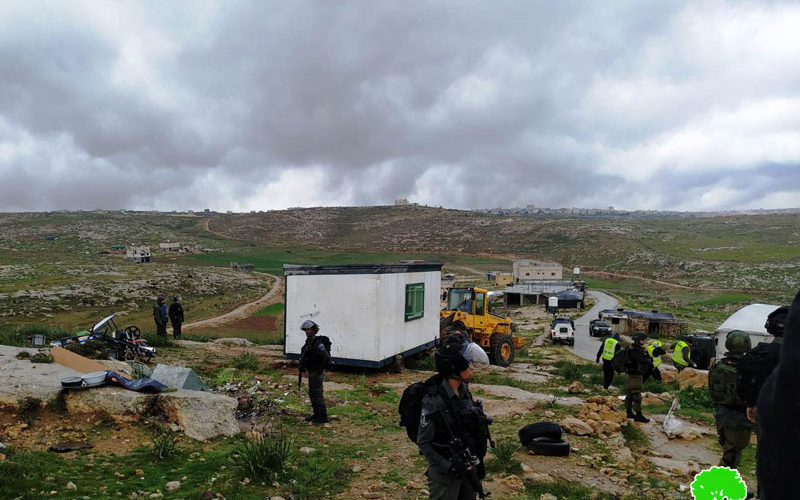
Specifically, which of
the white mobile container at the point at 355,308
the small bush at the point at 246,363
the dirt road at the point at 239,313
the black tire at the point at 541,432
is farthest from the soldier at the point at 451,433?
the dirt road at the point at 239,313

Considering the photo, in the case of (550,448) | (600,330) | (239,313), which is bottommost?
(239,313)

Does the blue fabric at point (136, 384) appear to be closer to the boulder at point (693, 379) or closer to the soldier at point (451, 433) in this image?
the soldier at point (451, 433)

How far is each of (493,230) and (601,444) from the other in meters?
123

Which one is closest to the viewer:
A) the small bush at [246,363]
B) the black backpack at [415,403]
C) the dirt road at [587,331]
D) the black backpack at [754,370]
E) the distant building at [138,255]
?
the black backpack at [415,403]

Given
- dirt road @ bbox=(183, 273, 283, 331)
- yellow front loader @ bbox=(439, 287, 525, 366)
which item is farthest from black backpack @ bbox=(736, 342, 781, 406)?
dirt road @ bbox=(183, 273, 283, 331)

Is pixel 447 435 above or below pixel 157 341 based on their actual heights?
above

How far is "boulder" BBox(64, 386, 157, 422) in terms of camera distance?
7.32m

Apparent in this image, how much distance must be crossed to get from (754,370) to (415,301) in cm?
1083

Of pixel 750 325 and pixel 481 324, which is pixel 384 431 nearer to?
pixel 481 324

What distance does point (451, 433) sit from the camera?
4312 millimetres

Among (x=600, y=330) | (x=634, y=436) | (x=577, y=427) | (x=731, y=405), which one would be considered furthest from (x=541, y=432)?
(x=600, y=330)

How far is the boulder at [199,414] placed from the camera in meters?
7.29

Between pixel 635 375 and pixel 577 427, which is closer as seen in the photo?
pixel 577 427

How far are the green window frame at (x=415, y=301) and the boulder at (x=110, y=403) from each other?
8578 mm
